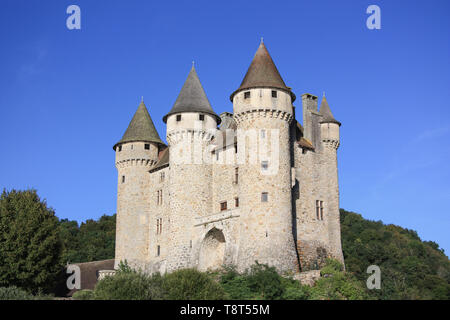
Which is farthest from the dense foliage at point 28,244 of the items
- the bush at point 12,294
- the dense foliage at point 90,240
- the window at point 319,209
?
the window at point 319,209

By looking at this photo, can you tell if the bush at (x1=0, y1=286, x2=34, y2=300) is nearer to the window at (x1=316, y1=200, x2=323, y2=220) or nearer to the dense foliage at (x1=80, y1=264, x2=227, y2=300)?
the dense foliage at (x1=80, y1=264, x2=227, y2=300)

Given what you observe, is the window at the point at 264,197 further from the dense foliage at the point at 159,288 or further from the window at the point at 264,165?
the dense foliage at the point at 159,288

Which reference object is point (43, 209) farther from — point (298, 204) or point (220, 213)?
point (298, 204)

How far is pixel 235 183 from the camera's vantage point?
3841 cm

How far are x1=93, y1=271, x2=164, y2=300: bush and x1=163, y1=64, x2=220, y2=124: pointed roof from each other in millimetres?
15293

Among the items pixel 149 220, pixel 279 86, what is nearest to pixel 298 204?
pixel 279 86

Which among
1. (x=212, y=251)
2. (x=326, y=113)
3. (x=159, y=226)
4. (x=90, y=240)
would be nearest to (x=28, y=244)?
(x=159, y=226)

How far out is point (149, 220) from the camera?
145 feet

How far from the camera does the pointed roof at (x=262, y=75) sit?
3638cm

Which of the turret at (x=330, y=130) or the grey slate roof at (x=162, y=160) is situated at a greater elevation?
the turret at (x=330, y=130)

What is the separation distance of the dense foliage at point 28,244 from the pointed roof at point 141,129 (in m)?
9.96
